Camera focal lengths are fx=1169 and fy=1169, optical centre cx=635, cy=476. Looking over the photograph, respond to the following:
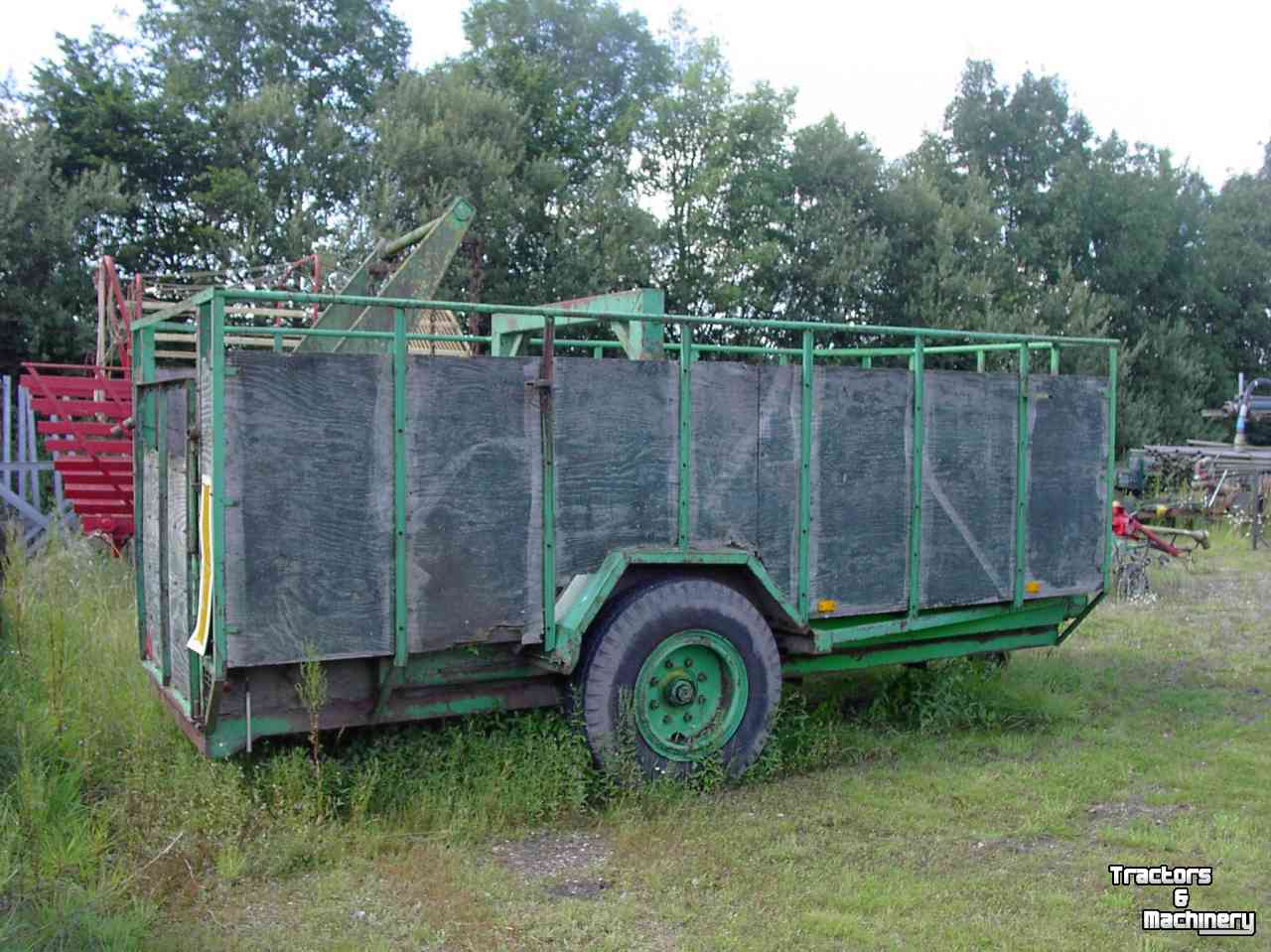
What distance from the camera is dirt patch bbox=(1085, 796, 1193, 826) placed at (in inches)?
225

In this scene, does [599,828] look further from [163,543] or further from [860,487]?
[163,543]

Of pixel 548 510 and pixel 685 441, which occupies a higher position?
pixel 685 441

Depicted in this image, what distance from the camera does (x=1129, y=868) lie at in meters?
5.06

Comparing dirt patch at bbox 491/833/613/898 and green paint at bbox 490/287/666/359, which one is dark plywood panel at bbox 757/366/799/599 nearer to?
green paint at bbox 490/287/666/359

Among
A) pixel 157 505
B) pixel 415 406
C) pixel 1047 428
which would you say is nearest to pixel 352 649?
pixel 415 406

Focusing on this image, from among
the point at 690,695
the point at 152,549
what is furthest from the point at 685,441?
the point at 152,549

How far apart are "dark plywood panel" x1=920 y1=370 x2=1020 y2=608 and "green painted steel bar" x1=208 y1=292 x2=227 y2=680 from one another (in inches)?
150

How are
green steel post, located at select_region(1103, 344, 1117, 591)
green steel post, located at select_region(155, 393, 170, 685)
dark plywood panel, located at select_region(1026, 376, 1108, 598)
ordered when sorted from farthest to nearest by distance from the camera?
green steel post, located at select_region(1103, 344, 1117, 591) < dark plywood panel, located at select_region(1026, 376, 1108, 598) < green steel post, located at select_region(155, 393, 170, 685)

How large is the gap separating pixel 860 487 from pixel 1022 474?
124cm

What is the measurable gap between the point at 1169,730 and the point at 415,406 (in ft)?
16.9

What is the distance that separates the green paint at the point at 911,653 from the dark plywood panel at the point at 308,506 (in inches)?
102

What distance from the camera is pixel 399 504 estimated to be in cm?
514

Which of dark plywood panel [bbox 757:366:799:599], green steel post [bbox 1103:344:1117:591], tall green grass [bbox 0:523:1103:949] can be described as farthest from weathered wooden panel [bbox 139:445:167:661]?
green steel post [bbox 1103:344:1117:591]

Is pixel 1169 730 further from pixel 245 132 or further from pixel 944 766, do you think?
pixel 245 132
